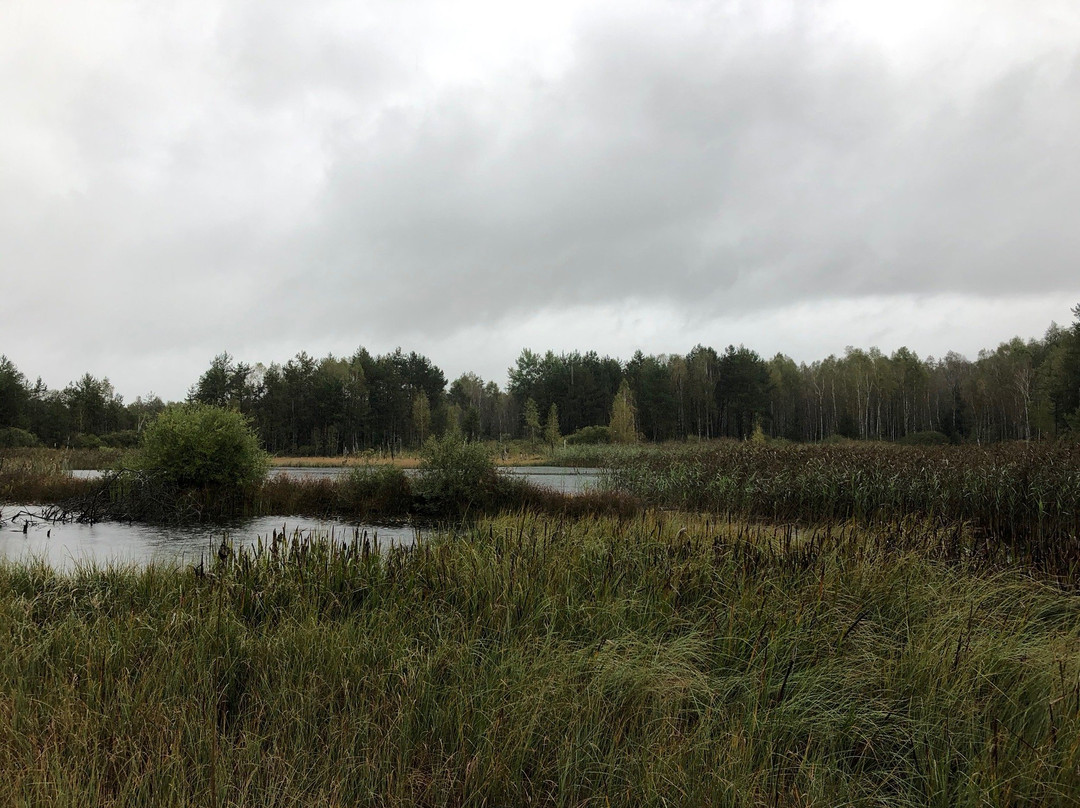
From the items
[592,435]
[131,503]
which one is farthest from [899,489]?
[592,435]

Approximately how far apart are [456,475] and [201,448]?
775 centimetres

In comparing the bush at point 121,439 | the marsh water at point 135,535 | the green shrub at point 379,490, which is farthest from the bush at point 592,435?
the marsh water at point 135,535

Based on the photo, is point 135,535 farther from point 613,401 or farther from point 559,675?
point 613,401

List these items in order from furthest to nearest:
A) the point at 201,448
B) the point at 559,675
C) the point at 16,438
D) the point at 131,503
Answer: the point at 16,438
the point at 201,448
the point at 131,503
the point at 559,675

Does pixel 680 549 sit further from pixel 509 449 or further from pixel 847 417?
pixel 847 417

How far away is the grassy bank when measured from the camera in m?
2.85

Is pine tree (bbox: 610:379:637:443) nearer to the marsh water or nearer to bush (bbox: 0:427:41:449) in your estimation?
the marsh water

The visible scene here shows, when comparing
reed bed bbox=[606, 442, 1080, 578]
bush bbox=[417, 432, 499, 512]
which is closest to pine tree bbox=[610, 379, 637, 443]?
reed bed bbox=[606, 442, 1080, 578]

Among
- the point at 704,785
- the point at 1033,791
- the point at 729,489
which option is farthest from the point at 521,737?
the point at 729,489

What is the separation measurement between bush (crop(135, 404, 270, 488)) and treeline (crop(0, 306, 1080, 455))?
3672 centimetres

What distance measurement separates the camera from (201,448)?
19297 millimetres

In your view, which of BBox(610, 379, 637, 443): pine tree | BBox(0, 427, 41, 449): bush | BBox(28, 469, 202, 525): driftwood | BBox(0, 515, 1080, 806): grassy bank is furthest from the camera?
BBox(610, 379, 637, 443): pine tree

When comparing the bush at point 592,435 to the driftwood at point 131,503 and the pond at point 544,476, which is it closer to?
the pond at point 544,476

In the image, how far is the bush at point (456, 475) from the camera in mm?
19141
